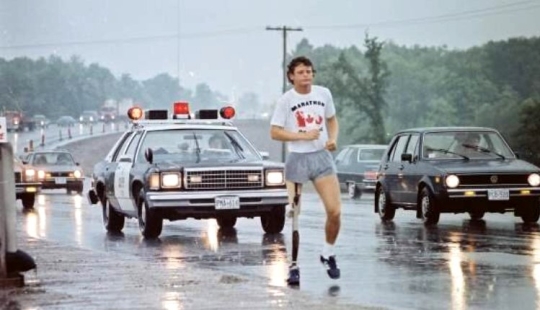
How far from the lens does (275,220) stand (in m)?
17.9

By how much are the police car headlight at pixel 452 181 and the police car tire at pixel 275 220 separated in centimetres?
286

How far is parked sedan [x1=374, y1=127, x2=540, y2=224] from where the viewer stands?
63.3 ft

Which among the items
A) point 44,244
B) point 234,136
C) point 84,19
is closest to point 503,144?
point 234,136

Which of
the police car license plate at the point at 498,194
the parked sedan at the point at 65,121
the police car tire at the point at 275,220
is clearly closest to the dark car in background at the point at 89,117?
the parked sedan at the point at 65,121

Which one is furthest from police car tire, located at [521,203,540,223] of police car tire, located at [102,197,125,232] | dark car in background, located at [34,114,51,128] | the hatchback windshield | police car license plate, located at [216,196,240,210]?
dark car in background, located at [34,114,51,128]

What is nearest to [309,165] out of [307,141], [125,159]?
[307,141]

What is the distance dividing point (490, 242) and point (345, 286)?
17.1 ft

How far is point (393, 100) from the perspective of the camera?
13388 cm

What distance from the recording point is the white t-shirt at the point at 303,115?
11.2 metres

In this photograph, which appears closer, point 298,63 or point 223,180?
point 298,63

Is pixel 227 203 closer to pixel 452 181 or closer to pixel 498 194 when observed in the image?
pixel 452 181

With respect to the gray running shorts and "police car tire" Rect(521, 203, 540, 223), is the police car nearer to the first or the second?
"police car tire" Rect(521, 203, 540, 223)

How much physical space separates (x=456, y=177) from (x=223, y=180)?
387 cm

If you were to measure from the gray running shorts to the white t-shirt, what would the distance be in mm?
51
